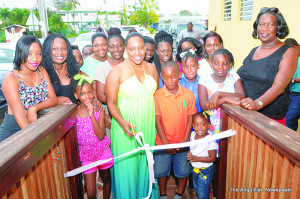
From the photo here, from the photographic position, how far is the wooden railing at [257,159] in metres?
1.52

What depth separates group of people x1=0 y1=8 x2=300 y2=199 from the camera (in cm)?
243

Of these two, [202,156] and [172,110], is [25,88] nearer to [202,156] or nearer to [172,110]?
[172,110]

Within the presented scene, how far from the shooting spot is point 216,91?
2.71 meters

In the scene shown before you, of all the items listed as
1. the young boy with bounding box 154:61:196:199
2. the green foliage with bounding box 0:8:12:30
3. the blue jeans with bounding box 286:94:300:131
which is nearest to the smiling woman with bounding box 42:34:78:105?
the young boy with bounding box 154:61:196:199

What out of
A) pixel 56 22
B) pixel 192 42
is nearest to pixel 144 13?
pixel 56 22

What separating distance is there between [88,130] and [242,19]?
771 centimetres

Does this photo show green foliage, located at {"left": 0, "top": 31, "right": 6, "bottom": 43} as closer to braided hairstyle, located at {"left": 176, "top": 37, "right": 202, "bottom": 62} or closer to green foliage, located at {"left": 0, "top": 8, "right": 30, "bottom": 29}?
green foliage, located at {"left": 0, "top": 8, "right": 30, "bottom": 29}

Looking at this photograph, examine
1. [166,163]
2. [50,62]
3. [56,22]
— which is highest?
[56,22]

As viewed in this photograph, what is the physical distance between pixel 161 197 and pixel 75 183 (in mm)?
1089

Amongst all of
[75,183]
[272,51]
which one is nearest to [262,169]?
[272,51]

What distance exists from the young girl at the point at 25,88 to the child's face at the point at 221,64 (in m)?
1.73

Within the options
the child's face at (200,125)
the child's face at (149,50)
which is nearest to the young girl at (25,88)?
the child's face at (200,125)

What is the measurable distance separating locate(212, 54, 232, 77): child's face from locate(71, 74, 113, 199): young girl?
53.0 inches

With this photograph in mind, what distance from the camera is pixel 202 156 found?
279 centimetres
